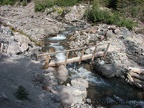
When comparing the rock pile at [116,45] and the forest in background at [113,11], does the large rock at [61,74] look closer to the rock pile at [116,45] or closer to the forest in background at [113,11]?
the rock pile at [116,45]

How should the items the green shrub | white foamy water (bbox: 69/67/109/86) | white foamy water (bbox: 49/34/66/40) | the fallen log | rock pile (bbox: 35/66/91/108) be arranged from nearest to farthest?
rock pile (bbox: 35/66/91/108) → white foamy water (bbox: 69/67/109/86) → the fallen log → white foamy water (bbox: 49/34/66/40) → the green shrub

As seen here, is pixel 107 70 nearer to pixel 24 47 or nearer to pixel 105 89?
pixel 105 89

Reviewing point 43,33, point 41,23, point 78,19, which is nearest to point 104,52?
point 43,33

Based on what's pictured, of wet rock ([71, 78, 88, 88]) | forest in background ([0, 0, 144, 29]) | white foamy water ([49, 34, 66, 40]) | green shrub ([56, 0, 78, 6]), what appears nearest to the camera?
wet rock ([71, 78, 88, 88])

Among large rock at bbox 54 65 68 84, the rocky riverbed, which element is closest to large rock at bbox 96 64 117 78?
the rocky riverbed

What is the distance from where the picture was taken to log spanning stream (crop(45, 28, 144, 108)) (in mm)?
14375

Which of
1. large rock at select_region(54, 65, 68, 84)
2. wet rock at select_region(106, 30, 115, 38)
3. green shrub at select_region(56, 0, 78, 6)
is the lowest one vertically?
large rock at select_region(54, 65, 68, 84)

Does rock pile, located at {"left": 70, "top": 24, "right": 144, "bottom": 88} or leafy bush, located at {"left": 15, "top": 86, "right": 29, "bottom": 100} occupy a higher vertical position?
leafy bush, located at {"left": 15, "top": 86, "right": 29, "bottom": 100}

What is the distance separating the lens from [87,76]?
56.4 ft

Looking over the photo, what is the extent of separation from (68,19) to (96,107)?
83.0 feet

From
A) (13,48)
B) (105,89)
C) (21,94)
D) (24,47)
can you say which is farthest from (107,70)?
(21,94)

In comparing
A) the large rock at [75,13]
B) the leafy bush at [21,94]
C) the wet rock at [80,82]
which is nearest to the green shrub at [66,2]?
the large rock at [75,13]

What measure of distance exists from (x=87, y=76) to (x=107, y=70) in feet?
5.40

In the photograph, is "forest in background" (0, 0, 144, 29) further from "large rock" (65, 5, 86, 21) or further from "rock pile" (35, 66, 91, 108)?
"rock pile" (35, 66, 91, 108)
